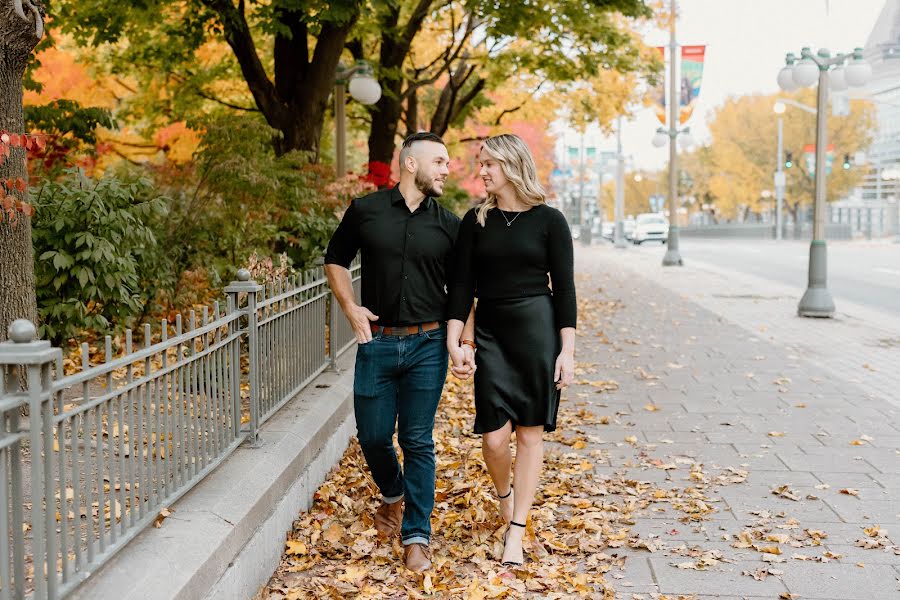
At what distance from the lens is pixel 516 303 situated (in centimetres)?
462

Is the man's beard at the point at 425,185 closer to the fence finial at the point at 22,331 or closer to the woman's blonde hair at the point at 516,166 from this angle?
the woman's blonde hair at the point at 516,166

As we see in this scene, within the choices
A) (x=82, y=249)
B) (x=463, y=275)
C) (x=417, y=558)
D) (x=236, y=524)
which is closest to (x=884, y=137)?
(x=82, y=249)

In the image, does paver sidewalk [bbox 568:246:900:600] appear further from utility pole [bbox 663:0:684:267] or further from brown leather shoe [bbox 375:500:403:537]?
utility pole [bbox 663:0:684:267]

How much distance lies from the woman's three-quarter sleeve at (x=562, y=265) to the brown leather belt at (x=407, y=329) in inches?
22.6

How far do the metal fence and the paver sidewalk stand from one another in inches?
79.6

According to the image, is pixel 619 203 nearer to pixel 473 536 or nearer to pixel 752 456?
pixel 752 456

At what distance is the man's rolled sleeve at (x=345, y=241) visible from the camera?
15.2ft

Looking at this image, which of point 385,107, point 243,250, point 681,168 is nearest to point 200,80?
point 385,107

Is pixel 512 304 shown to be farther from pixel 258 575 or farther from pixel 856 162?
pixel 856 162

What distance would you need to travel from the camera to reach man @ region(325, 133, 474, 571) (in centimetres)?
453

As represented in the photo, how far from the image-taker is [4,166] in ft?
19.1

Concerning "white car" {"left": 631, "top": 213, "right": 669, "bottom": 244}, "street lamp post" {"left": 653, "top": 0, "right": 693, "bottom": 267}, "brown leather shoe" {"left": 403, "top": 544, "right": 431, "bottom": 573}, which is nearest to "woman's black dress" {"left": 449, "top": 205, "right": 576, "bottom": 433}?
"brown leather shoe" {"left": 403, "top": 544, "right": 431, "bottom": 573}

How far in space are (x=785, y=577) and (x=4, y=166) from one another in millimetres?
4681

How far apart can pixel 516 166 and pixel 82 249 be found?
14.9ft
